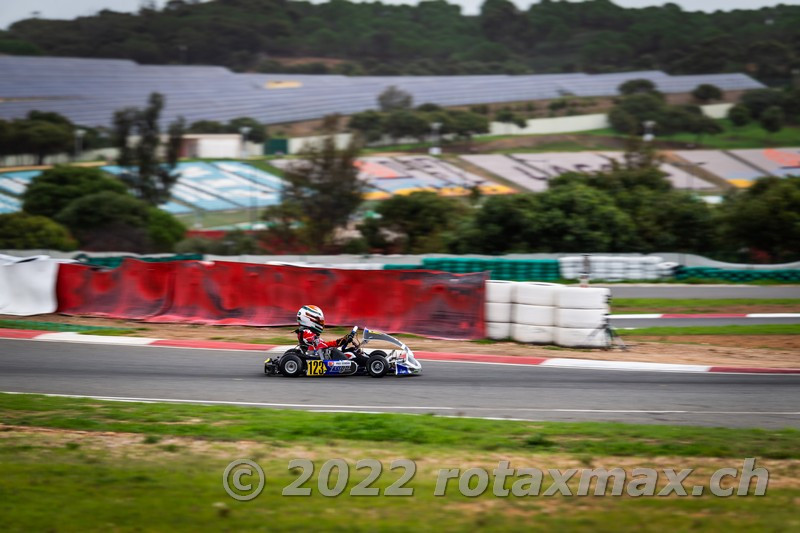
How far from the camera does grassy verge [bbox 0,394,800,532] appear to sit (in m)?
7.07

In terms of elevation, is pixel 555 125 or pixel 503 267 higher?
pixel 555 125

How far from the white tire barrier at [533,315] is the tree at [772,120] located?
8614cm

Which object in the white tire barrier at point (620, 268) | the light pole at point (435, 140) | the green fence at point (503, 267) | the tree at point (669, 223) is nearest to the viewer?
the green fence at point (503, 267)

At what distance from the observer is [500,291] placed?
18297 mm

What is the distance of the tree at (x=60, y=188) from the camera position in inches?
2184

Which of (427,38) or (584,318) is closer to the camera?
(584,318)

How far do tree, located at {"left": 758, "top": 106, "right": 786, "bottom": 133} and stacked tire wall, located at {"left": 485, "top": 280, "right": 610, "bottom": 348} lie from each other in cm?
8613

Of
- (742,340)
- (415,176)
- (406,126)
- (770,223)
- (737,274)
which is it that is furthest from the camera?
(406,126)

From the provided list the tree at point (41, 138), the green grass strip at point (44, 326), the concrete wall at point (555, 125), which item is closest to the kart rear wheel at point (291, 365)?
the green grass strip at point (44, 326)

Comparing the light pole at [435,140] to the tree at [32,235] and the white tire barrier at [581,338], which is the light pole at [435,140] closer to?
the tree at [32,235]

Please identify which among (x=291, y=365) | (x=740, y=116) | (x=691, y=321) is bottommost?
(x=691, y=321)

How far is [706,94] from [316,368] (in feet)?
342

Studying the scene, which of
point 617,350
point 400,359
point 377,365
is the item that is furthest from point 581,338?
point 377,365

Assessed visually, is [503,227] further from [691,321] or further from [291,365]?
[291,365]
